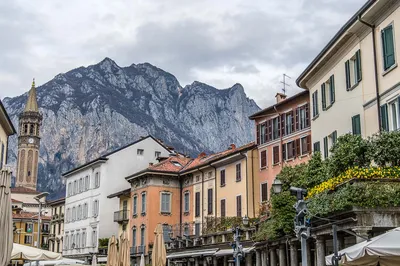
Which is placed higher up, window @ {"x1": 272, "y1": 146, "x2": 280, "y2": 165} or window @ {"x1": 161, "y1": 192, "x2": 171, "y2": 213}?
window @ {"x1": 272, "y1": 146, "x2": 280, "y2": 165}

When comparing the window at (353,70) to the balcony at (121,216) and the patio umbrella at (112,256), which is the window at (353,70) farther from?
the balcony at (121,216)

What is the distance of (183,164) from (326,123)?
31.2 m

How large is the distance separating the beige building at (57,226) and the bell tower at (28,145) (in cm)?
6650

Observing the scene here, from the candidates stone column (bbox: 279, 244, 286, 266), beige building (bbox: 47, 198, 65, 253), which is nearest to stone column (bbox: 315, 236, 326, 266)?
stone column (bbox: 279, 244, 286, 266)

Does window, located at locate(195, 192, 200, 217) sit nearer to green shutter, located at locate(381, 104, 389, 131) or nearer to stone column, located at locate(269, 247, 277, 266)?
stone column, located at locate(269, 247, 277, 266)

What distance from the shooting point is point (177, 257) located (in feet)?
149

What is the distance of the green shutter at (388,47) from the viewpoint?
21500mm

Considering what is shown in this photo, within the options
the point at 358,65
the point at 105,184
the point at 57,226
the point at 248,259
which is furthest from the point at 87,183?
the point at 358,65

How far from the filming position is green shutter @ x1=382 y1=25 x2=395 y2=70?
21.5 meters

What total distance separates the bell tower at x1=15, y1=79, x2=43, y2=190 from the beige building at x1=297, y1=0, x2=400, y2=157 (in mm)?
127410

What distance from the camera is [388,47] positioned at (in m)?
21.8

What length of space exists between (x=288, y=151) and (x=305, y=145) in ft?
7.86

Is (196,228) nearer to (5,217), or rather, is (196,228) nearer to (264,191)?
(264,191)

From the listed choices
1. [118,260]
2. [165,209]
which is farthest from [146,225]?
[118,260]
